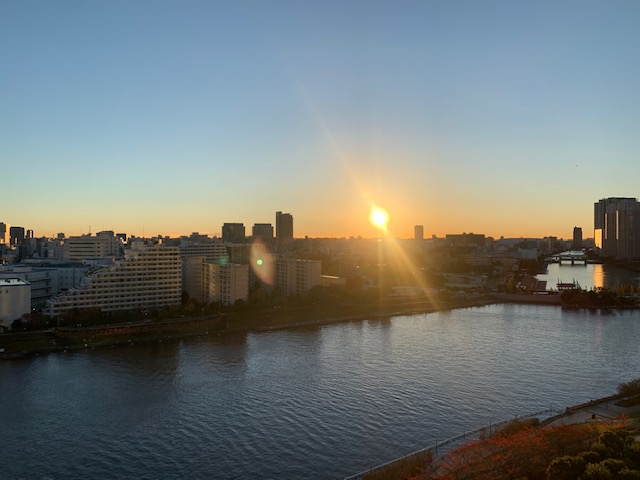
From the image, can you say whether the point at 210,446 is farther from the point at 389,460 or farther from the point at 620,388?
the point at 620,388

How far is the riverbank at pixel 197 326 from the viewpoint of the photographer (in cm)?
705

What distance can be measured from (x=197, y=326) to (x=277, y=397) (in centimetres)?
386

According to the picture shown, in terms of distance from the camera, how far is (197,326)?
8.51m

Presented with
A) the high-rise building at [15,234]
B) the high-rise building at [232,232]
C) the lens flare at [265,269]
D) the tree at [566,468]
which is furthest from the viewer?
the high-rise building at [15,234]

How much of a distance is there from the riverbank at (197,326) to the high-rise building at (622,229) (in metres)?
21.8

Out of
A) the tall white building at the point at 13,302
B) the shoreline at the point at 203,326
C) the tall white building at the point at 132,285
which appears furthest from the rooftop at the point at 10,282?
the shoreline at the point at 203,326

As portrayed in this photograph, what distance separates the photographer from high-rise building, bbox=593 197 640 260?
93.9ft

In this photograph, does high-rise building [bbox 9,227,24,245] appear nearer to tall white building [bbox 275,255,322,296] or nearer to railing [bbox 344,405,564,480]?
tall white building [bbox 275,255,322,296]

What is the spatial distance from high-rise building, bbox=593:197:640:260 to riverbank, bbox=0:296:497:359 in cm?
2184

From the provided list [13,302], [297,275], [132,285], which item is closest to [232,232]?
[297,275]

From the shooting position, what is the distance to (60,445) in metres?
3.94

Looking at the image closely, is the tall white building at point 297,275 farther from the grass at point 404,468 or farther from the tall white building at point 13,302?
the grass at point 404,468

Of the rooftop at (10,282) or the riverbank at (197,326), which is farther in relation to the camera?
the rooftop at (10,282)

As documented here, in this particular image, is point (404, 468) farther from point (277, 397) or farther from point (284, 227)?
point (284, 227)
